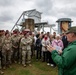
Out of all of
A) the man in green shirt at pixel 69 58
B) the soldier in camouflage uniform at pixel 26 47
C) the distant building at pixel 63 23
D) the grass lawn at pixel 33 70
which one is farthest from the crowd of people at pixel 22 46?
the distant building at pixel 63 23

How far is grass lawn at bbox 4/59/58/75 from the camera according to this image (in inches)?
442

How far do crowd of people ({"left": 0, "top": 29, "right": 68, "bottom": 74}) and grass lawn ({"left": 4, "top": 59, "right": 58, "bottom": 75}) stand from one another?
12.5 inches

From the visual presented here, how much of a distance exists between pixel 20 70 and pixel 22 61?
1.11m

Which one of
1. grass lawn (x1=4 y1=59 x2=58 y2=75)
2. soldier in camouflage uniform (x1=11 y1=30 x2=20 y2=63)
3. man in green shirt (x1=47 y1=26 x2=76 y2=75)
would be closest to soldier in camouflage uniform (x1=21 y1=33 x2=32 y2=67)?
grass lawn (x1=4 y1=59 x2=58 y2=75)

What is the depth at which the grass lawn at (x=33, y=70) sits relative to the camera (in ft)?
36.8

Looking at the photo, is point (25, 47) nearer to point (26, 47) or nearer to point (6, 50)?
point (26, 47)

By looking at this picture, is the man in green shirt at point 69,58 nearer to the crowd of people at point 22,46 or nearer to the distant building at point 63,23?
the crowd of people at point 22,46

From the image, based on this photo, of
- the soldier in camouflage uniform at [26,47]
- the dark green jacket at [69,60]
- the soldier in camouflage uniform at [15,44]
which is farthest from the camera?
the soldier in camouflage uniform at [15,44]

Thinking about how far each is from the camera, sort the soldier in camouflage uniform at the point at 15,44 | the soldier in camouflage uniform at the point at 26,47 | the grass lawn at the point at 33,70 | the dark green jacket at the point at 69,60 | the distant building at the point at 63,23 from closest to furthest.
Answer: the dark green jacket at the point at 69,60, the grass lawn at the point at 33,70, the soldier in camouflage uniform at the point at 26,47, the soldier in camouflage uniform at the point at 15,44, the distant building at the point at 63,23

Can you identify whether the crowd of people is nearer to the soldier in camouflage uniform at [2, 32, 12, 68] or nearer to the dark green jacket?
the soldier in camouflage uniform at [2, 32, 12, 68]

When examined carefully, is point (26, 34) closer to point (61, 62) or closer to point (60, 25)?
point (61, 62)

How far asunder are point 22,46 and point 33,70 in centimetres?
150

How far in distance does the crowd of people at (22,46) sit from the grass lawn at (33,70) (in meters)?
0.32

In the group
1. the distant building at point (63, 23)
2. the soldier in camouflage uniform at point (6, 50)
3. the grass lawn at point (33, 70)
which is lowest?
the grass lawn at point (33, 70)
